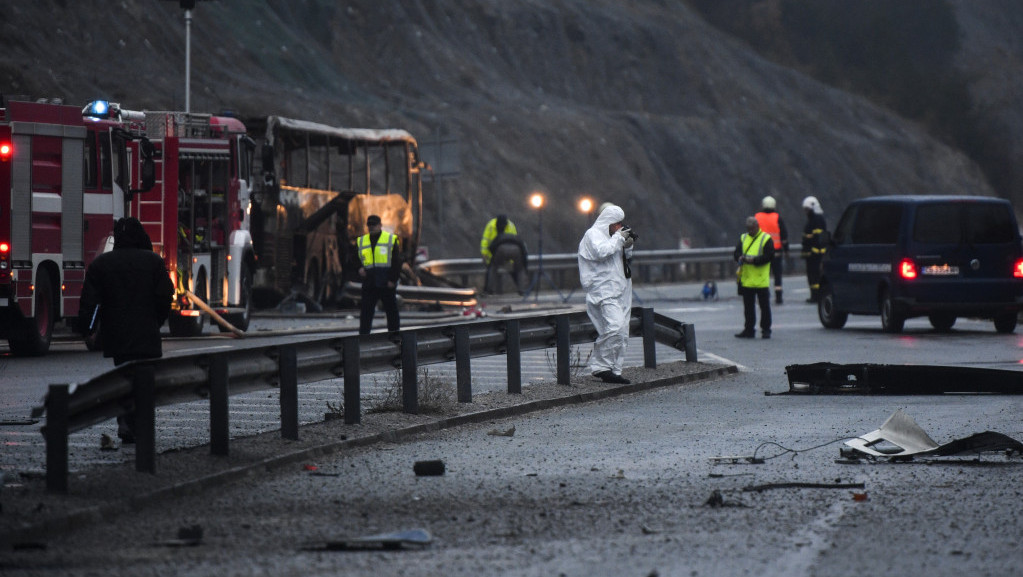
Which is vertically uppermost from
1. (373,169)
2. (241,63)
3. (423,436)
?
(241,63)

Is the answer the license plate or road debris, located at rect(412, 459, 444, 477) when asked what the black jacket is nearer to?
road debris, located at rect(412, 459, 444, 477)

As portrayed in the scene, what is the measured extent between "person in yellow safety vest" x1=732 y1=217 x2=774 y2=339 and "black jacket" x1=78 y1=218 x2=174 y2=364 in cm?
1304

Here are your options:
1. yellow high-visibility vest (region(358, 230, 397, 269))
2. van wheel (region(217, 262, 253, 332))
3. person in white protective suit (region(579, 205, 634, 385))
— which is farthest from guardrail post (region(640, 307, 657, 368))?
van wheel (region(217, 262, 253, 332))

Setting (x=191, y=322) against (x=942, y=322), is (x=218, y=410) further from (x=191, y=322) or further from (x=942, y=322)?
(x=942, y=322)

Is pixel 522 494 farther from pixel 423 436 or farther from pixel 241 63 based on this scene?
pixel 241 63

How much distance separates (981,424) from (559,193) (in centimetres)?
4754

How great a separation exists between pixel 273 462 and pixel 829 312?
53.6 ft

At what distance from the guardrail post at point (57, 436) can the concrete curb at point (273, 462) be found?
1.09 ft

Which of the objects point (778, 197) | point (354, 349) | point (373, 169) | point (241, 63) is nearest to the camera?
point (354, 349)

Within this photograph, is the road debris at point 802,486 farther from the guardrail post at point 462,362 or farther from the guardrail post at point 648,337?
the guardrail post at point 648,337

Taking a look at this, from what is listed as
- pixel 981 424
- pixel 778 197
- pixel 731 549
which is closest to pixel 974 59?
pixel 778 197

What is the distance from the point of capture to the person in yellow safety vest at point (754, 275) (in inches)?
914

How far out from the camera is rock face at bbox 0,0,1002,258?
163 feet

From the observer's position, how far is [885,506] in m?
8.58
